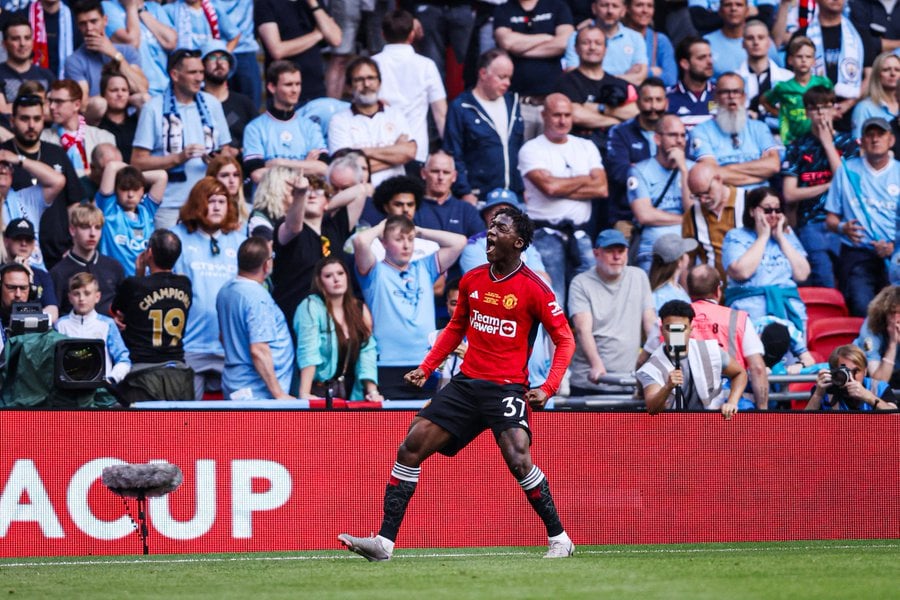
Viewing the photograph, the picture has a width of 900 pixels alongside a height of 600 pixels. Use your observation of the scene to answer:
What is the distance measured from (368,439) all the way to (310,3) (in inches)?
243

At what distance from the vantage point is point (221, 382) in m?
13.6

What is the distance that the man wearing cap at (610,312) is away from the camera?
13.8 meters

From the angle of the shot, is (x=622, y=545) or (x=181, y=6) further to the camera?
(x=181, y=6)

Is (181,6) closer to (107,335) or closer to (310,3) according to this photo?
(310,3)

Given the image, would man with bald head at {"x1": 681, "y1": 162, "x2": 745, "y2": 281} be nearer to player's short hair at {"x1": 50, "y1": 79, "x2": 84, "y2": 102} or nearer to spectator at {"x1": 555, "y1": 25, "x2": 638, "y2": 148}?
spectator at {"x1": 555, "y1": 25, "x2": 638, "y2": 148}

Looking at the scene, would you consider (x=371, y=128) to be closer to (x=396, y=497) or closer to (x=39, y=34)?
(x=39, y=34)

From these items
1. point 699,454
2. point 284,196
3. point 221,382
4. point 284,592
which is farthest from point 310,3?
point 284,592

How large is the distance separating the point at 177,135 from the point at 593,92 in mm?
4517

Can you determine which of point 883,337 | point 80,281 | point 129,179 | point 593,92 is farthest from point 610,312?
point 80,281

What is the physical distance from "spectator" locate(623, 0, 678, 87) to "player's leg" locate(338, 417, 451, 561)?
8.73 m

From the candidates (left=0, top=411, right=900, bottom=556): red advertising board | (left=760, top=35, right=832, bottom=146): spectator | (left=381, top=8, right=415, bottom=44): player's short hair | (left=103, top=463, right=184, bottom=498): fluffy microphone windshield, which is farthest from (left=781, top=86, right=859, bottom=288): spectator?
(left=103, top=463, right=184, bottom=498): fluffy microphone windshield

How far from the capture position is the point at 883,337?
513 inches

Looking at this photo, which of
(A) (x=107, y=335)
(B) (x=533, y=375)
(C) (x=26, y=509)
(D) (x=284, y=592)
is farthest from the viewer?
(B) (x=533, y=375)

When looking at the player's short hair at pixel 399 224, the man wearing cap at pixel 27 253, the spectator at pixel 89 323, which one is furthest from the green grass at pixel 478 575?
the player's short hair at pixel 399 224
